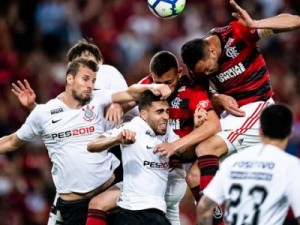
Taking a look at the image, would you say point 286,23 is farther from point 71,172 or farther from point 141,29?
point 141,29

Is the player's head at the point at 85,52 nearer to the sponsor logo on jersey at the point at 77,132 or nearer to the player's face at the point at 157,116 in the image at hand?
the sponsor logo on jersey at the point at 77,132

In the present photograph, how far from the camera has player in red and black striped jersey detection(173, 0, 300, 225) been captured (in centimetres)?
959

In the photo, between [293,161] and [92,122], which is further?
[92,122]

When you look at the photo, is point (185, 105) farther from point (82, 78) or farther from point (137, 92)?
point (82, 78)

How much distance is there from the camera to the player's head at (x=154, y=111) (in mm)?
9469

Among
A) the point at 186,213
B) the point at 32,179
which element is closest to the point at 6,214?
the point at 32,179

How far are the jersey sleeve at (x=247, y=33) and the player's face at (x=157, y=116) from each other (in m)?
1.01

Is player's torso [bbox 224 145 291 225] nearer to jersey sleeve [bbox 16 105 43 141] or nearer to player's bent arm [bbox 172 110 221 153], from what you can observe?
player's bent arm [bbox 172 110 221 153]

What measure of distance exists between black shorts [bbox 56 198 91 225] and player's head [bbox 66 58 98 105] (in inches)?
39.7

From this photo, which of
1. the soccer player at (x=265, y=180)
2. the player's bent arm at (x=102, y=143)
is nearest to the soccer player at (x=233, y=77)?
the player's bent arm at (x=102, y=143)

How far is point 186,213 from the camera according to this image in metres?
15.1

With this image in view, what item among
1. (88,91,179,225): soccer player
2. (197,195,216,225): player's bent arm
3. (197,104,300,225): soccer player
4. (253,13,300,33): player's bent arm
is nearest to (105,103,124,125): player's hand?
(88,91,179,225): soccer player

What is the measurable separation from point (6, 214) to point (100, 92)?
226 inches

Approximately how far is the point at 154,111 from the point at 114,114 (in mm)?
464
